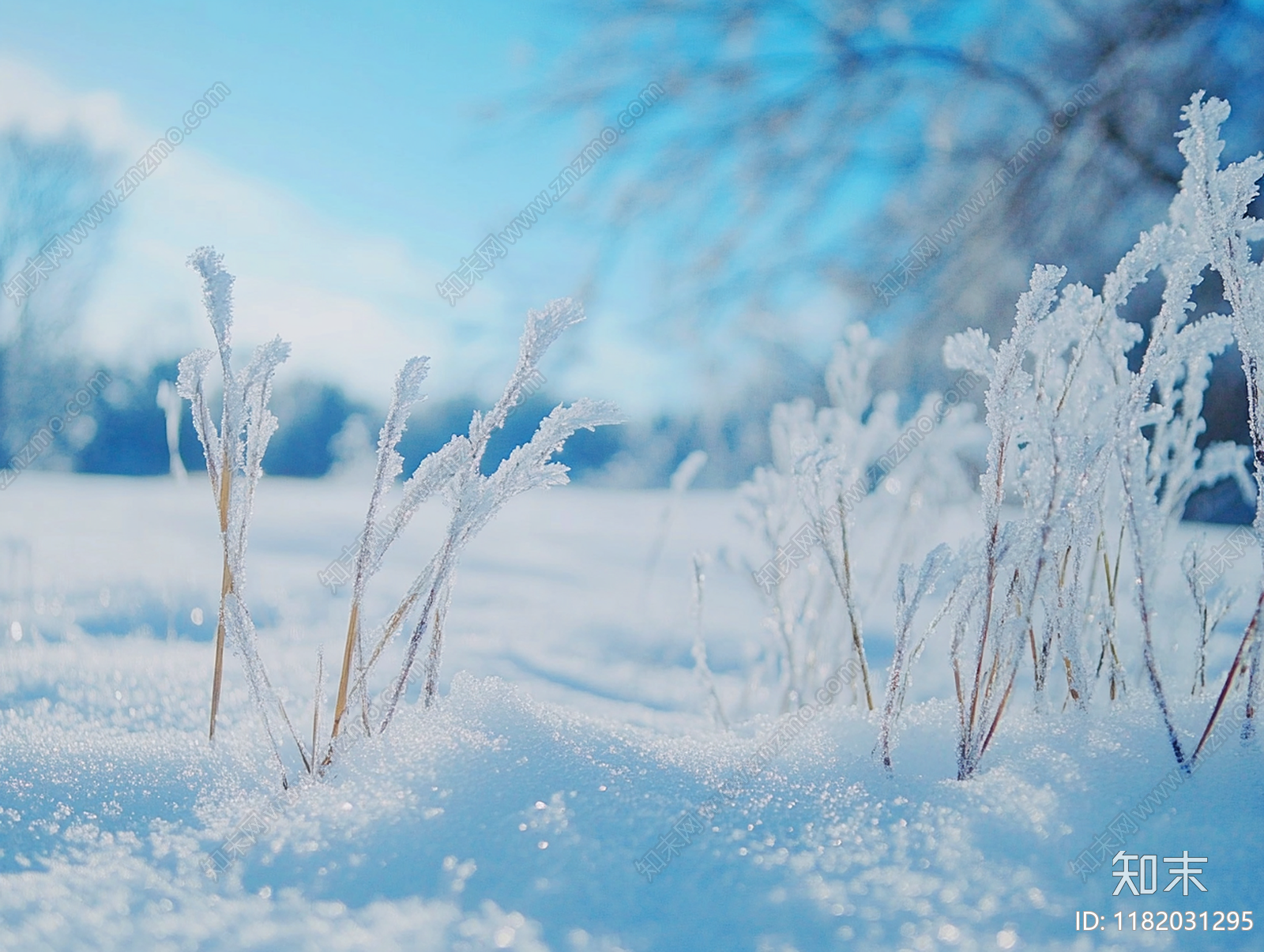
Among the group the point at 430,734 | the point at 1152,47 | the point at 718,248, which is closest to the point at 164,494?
the point at 718,248

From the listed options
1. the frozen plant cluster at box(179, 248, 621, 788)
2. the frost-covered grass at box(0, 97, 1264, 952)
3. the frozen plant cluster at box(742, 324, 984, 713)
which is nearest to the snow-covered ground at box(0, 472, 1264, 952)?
the frost-covered grass at box(0, 97, 1264, 952)

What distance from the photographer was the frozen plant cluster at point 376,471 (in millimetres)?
883

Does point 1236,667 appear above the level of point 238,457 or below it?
below

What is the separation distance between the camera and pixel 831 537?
1154 millimetres

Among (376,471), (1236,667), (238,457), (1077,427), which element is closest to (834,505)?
(1077,427)

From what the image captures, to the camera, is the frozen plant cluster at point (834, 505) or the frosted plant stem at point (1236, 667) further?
the frozen plant cluster at point (834, 505)

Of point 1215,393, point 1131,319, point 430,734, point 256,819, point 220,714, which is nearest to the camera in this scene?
point 256,819

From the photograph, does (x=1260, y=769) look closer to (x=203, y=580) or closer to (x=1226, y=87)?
(x=203, y=580)

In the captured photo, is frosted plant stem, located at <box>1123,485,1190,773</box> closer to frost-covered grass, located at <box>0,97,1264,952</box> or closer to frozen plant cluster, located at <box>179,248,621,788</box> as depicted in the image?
frost-covered grass, located at <box>0,97,1264,952</box>

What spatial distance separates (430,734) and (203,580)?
1659 mm

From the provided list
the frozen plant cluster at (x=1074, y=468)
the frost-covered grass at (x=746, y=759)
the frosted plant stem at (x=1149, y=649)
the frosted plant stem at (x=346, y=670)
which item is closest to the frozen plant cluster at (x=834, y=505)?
the frost-covered grass at (x=746, y=759)

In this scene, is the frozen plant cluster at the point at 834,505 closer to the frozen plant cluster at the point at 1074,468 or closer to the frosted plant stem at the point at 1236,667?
the frozen plant cluster at the point at 1074,468

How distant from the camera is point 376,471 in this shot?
3.15 ft

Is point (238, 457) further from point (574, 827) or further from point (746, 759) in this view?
point (746, 759)
